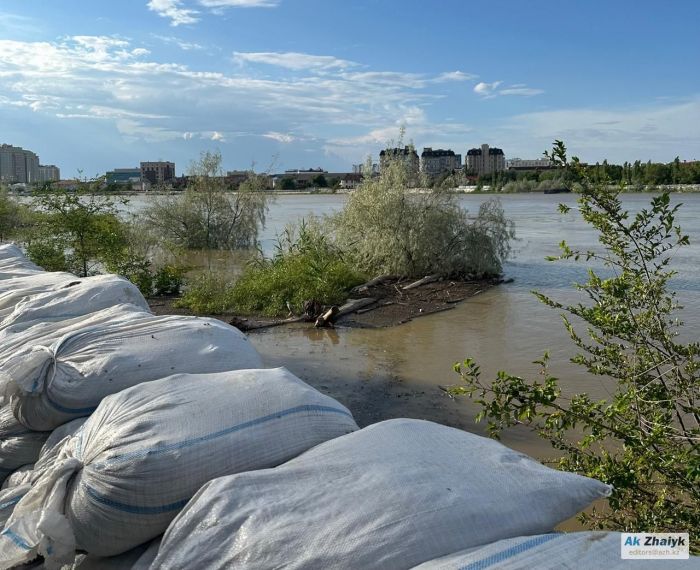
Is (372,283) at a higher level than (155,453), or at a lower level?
lower

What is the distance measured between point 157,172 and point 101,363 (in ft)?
71.7

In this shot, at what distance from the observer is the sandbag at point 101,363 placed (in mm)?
2980

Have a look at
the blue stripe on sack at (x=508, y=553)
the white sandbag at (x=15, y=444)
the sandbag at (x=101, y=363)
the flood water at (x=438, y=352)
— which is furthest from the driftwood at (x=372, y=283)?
the blue stripe on sack at (x=508, y=553)

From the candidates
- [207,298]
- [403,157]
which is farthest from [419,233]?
[207,298]

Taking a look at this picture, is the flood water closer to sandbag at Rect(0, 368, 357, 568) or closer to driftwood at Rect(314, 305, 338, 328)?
driftwood at Rect(314, 305, 338, 328)

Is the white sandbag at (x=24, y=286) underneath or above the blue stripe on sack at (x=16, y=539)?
above

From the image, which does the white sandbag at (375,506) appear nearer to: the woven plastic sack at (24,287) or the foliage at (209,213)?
the woven plastic sack at (24,287)

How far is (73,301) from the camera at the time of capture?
169 inches

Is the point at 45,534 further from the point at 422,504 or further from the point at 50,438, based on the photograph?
the point at 422,504

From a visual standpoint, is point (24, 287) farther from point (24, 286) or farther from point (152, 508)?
point (152, 508)

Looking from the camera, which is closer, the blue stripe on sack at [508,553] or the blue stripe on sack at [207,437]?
the blue stripe on sack at [508,553]

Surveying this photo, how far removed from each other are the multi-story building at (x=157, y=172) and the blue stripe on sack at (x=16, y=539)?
20.6 m

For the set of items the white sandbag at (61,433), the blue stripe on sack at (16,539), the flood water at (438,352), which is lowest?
the flood water at (438,352)

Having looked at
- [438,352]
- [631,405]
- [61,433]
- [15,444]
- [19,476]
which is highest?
[631,405]
